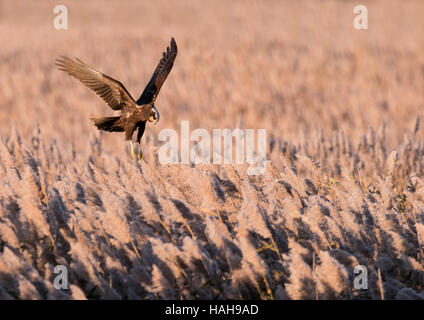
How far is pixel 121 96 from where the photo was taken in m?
3.99

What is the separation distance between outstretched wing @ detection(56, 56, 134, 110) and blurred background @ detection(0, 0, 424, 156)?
6.26 ft

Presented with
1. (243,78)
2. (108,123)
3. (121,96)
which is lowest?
(108,123)

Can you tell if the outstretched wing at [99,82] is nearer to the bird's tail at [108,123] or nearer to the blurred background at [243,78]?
the bird's tail at [108,123]

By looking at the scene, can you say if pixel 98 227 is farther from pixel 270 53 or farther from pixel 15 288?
pixel 270 53

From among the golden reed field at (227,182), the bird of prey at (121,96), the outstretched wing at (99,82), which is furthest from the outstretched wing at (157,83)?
the golden reed field at (227,182)

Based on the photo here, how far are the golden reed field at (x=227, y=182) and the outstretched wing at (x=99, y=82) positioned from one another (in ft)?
1.44

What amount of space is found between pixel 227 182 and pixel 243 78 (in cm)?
969

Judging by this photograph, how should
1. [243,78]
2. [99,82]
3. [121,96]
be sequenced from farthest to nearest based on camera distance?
[243,78] < [121,96] < [99,82]

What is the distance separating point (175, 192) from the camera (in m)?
2.81

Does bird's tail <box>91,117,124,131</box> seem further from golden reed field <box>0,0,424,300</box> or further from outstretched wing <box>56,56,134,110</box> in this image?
golden reed field <box>0,0,424,300</box>

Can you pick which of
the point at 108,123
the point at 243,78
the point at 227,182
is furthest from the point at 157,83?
the point at 243,78

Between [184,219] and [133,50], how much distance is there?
46.1 ft

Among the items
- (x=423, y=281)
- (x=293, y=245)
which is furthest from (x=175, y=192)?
(x=423, y=281)

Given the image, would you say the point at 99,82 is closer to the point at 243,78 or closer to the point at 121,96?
the point at 121,96
